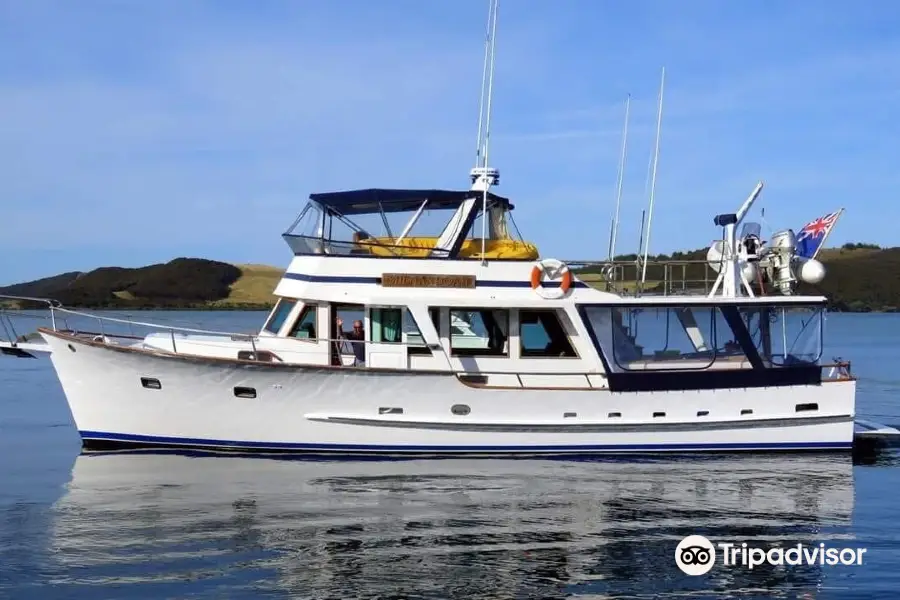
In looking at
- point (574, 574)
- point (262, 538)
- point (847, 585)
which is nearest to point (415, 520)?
point (262, 538)

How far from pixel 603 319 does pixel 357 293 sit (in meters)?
4.08

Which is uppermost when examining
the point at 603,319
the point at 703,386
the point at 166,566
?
the point at 603,319

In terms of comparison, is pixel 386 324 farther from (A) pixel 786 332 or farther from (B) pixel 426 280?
(A) pixel 786 332

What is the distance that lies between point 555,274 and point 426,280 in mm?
2134

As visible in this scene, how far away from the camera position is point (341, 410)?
15250mm

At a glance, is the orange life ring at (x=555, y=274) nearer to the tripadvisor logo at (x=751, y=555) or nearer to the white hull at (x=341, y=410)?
the white hull at (x=341, y=410)

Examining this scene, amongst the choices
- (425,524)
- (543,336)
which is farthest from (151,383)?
(543,336)

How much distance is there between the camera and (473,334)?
15961mm

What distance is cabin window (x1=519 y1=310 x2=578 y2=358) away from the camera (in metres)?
→ 16.0

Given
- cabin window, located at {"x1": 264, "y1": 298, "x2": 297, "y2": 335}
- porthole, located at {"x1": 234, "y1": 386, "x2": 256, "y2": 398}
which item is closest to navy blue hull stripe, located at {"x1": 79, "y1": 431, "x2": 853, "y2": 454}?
porthole, located at {"x1": 234, "y1": 386, "x2": 256, "y2": 398}

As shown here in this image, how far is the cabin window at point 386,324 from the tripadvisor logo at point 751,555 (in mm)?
6205

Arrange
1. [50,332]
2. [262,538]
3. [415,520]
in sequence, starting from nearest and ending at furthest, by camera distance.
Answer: [262,538] → [415,520] → [50,332]

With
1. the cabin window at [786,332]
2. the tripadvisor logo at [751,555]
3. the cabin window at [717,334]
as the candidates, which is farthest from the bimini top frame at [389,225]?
the tripadvisor logo at [751,555]

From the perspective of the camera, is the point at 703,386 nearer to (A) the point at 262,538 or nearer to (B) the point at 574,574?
(B) the point at 574,574
